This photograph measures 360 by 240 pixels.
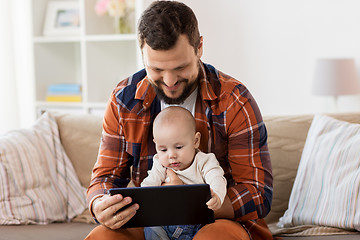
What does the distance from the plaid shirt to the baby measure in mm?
104

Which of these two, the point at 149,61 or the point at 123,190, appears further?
the point at 149,61

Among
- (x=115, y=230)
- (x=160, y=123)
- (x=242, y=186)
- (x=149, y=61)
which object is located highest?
(x=149, y=61)

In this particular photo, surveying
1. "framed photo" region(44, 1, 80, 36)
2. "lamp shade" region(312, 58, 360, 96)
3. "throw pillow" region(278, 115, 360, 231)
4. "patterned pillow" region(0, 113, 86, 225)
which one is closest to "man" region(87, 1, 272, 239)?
"throw pillow" region(278, 115, 360, 231)

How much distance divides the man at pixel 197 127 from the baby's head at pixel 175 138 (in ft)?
0.15

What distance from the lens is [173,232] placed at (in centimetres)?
166

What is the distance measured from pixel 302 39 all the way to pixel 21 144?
238cm

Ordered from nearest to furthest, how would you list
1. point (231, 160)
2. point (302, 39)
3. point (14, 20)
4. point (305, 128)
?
point (231, 160) < point (305, 128) < point (302, 39) < point (14, 20)

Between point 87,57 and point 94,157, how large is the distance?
1771 millimetres

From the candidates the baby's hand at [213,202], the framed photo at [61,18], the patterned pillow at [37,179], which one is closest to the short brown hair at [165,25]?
the baby's hand at [213,202]

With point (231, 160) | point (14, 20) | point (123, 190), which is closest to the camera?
point (123, 190)

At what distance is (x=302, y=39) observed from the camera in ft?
12.8

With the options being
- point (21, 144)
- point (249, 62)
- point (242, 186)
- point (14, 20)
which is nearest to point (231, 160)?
point (242, 186)

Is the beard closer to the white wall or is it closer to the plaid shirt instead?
the plaid shirt

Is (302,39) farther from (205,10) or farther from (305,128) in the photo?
(305,128)
